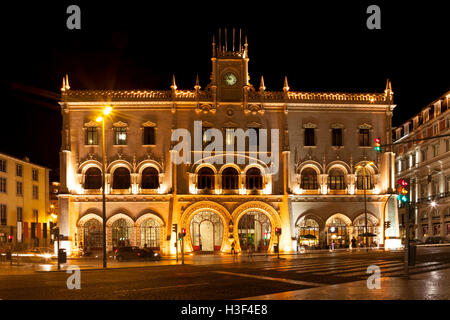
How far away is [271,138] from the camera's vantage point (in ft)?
170

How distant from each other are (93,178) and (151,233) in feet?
24.8

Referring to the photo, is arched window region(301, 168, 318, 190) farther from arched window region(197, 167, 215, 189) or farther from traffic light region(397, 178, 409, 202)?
traffic light region(397, 178, 409, 202)

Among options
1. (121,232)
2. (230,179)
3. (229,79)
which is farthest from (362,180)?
(121,232)

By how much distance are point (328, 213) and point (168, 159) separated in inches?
639

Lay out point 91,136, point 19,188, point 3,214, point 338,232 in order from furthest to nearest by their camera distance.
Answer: point 19,188 < point 3,214 < point 338,232 < point 91,136

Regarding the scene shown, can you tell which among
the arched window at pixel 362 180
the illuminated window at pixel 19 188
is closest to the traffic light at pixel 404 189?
the arched window at pixel 362 180

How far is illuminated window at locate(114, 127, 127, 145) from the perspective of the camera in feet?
168

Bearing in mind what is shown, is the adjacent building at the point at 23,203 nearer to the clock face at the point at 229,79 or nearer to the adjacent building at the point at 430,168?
the clock face at the point at 229,79

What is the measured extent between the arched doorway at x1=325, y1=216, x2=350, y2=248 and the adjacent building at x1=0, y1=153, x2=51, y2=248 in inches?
1347

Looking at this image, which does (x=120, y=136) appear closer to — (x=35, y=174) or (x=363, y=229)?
(x=363, y=229)

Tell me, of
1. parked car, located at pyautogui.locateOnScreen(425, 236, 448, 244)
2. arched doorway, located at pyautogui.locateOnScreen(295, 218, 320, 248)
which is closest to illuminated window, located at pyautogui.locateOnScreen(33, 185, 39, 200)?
arched doorway, located at pyautogui.locateOnScreen(295, 218, 320, 248)

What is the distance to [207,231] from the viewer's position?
5200 cm
